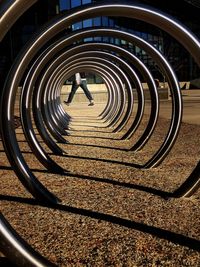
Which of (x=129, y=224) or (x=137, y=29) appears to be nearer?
(x=129, y=224)

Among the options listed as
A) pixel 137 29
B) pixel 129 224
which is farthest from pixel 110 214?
pixel 137 29

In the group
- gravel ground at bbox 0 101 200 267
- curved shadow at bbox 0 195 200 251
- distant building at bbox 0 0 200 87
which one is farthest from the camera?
distant building at bbox 0 0 200 87

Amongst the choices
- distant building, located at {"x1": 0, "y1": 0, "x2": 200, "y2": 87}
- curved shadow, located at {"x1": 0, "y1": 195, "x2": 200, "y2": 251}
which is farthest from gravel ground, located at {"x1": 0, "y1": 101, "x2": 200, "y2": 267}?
distant building, located at {"x1": 0, "y1": 0, "x2": 200, "y2": 87}

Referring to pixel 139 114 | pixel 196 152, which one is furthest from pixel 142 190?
pixel 139 114

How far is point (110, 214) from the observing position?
3.53 metres

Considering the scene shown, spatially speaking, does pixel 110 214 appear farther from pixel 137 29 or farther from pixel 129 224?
pixel 137 29

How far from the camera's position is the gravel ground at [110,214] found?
109 inches

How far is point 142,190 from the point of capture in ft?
13.8

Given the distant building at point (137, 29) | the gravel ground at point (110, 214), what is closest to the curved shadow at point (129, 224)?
the gravel ground at point (110, 214)

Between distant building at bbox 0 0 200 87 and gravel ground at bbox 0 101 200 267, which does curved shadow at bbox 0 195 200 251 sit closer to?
gravel ground at bbox 0 101 200 267

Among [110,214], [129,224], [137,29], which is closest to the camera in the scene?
[129,224]

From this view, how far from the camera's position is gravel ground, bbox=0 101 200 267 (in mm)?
2781

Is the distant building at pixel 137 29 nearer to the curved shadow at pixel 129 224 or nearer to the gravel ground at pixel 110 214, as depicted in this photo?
the gravel ground at pixel 110 214

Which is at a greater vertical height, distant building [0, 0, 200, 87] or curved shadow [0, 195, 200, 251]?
distant building [0, 0, 200, 87]
